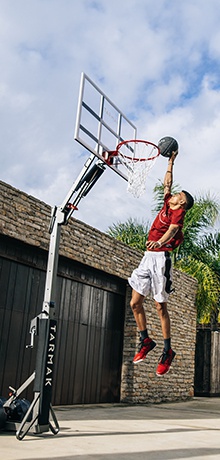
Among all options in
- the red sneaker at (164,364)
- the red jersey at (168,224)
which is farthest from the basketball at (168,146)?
the red sneaker at (164,364)

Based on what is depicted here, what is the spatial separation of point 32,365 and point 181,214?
5.79 metres

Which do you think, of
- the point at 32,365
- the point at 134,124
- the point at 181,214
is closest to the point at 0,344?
the point at 32,365

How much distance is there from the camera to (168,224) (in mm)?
5988

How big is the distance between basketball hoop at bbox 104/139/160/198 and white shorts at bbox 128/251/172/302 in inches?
62.3

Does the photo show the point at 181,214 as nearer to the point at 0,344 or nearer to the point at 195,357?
the point at 0,344

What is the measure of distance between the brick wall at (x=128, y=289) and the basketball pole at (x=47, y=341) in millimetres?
1874

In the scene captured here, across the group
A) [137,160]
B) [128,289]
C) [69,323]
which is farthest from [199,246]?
[137,160]

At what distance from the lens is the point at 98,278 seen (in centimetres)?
1295

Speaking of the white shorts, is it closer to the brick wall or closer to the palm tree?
the brick wall

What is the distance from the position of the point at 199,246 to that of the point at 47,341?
12.6 m

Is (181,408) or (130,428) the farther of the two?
(181,408)

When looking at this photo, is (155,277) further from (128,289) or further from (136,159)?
(128,289)

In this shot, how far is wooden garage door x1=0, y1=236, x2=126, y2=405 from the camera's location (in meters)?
10.0

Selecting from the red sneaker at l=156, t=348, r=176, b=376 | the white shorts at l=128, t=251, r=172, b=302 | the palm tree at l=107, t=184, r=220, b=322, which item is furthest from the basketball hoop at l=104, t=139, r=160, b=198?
the palm tree at l=107, t=184, r=220, b=322
